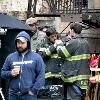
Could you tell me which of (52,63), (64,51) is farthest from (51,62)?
(64,51)

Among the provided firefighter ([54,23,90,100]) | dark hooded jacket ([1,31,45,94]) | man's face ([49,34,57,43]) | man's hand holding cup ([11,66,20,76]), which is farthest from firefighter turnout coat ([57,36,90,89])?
man's hand holding cup ([11,66,20,76])

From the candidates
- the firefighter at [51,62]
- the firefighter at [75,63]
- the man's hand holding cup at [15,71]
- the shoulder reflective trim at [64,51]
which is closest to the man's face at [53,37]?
the firefighter at [51,62]

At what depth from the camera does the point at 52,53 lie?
962cm

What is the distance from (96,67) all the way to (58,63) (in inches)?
31.4

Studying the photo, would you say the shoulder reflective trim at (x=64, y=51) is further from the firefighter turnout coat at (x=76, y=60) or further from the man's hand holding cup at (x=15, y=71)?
the man's hand holding cup at (x=15, y=71)

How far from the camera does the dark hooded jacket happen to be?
7469 mm

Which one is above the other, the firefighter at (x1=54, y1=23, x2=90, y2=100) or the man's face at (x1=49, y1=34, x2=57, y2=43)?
the man's face at (x1=49, y1=34, x2=57, y2=43)

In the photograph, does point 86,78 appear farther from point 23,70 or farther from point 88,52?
point 23,70

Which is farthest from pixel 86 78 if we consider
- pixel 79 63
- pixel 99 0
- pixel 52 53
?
pixel 99 0

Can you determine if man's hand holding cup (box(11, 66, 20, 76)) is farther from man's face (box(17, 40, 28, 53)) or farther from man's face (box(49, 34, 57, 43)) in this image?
man's face (box(49, 34, 57, 43))

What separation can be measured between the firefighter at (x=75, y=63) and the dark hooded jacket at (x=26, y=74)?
4.96 feet

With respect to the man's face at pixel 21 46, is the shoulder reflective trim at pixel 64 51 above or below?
below

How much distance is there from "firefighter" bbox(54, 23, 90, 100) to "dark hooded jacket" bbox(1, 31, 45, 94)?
1.51m

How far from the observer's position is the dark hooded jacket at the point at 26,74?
7469 mm
